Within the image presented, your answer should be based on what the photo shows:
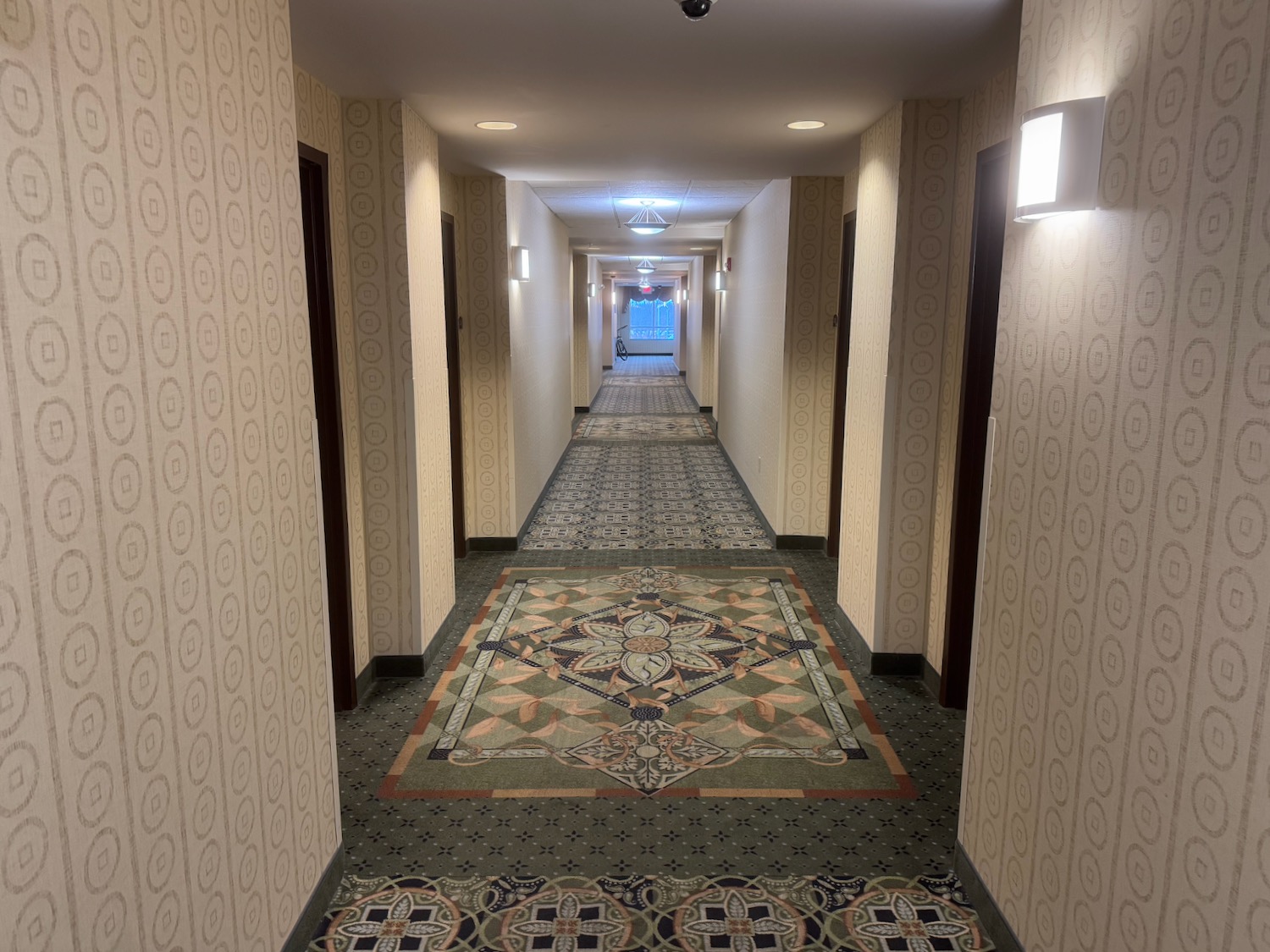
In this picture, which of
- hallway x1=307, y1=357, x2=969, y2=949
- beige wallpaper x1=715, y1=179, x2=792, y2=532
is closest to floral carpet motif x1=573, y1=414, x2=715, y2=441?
beige wallpaper x1=715, y1=179, x2=792, y2=532

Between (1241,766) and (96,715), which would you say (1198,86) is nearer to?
(1241,766)

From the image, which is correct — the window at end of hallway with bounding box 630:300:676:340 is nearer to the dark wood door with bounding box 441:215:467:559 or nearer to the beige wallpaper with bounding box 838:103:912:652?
the dark wood door with bounding box 441:215:467:559

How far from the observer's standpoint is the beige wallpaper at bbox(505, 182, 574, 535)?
6.62 meters

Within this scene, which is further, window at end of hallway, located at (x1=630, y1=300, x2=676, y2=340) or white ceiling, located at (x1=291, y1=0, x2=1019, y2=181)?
window at end of hallway, located at (x1=630, y1=300, x2=676, y2=340)

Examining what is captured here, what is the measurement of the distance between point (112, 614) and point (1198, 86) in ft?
7.24

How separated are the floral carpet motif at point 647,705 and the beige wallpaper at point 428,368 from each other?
0.44 m

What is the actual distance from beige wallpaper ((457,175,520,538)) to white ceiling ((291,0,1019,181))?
4.08 ft

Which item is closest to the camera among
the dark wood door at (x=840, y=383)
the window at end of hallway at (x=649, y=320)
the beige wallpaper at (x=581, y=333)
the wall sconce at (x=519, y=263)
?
the dark wood door at (x=840, y=383)

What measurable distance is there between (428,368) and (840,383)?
3214 millimetres

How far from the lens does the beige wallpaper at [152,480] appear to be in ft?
4.35

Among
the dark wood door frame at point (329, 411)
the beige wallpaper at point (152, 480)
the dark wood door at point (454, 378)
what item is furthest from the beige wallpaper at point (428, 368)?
the beige wallpaper at point (152, 480)

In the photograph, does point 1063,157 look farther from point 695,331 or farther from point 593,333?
point 593,333

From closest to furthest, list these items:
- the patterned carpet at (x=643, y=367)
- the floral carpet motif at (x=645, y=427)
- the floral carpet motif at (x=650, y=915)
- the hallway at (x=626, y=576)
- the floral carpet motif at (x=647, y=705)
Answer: the hallway at (x=626, y=576) → the floral carpet motif at (x=650, y=915) → the floral carpet motif at (x=647, y=705) → the floral carpet motif at (x=645, y=427) → the patterned carpet at (x=643, y=367)

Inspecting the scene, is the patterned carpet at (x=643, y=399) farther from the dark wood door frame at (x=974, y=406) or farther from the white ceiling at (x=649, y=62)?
the dark wood door frame at (x=974, y=406)
